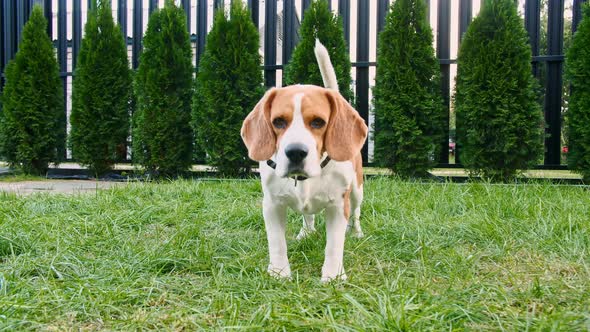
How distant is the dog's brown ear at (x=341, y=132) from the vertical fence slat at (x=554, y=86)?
5.43 metres

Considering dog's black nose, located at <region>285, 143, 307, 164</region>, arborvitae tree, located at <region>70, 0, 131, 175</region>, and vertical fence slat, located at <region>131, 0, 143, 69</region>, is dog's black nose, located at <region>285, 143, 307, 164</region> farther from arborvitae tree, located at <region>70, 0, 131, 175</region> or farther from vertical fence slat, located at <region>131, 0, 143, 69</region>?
vertical fence slat, located at <region>131, 0, 143, 69</region>

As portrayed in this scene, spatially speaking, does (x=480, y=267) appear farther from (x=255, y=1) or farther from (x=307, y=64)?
(x=255, y=1)

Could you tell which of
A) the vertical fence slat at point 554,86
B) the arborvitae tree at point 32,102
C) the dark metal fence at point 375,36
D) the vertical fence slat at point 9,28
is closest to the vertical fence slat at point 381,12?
the dark metal fence at point 375,36

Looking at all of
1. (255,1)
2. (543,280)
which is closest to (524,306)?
(543,280)

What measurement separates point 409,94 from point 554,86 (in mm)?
2187

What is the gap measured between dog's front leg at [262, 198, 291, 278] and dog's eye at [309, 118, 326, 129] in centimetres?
48

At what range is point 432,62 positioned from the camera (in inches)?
255

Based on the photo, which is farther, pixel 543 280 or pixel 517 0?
pixel 517 0

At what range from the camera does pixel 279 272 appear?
2.26m

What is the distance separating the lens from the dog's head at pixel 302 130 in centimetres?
205

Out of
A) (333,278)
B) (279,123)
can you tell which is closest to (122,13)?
(279,123)

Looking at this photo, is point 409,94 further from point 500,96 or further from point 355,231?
point 355,231

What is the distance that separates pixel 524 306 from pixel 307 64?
5.25m

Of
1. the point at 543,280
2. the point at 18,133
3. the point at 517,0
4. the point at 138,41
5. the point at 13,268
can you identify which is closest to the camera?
the point at 543,280
